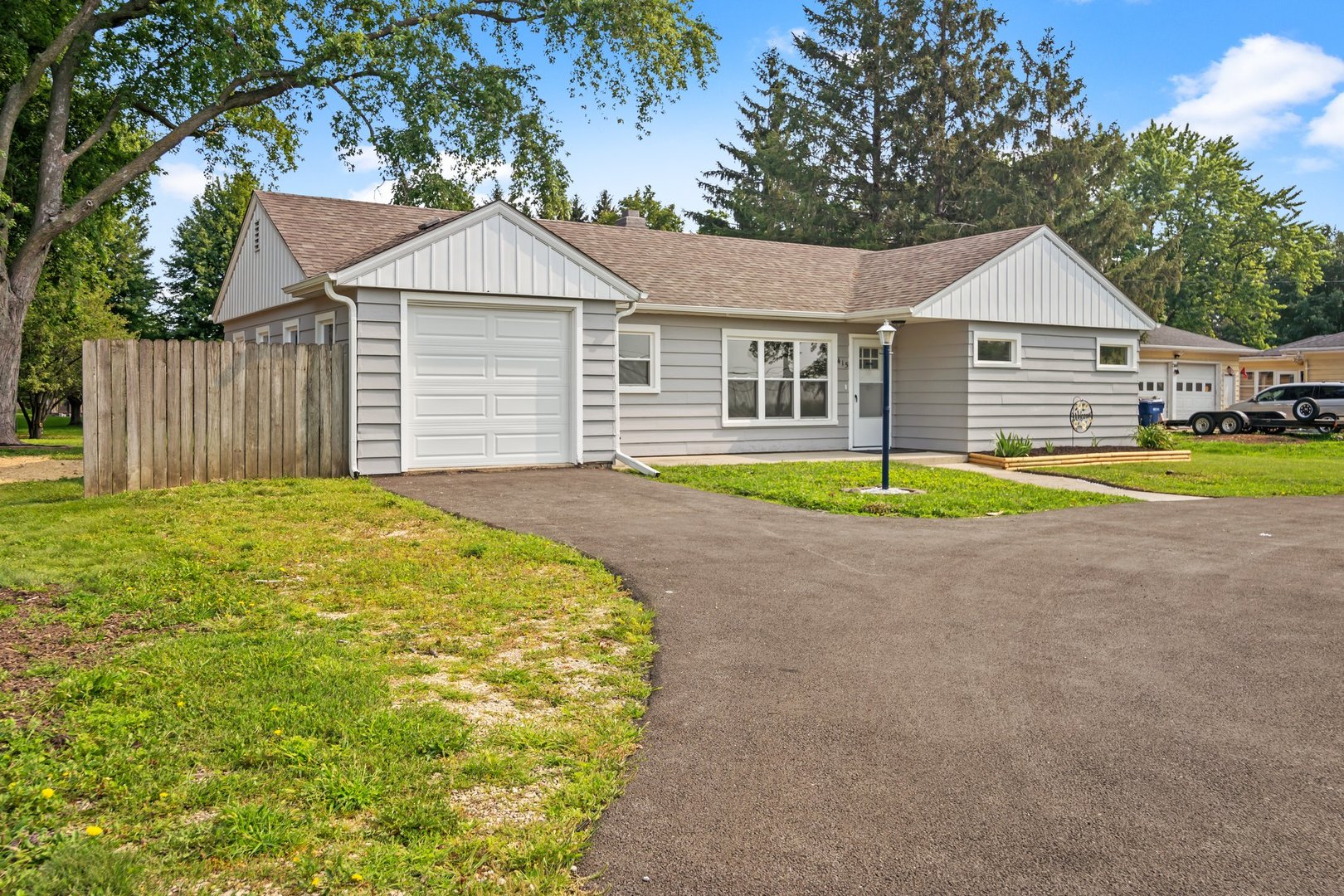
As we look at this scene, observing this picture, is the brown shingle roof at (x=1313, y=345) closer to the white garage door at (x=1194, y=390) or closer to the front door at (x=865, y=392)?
the white garage door at (x=1194, y=390)

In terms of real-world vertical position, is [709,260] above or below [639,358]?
above

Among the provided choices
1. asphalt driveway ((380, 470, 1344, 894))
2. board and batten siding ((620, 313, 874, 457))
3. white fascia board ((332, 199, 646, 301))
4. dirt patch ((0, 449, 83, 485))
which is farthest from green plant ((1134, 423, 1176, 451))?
dirt patch ((0, 449, 83, 485))

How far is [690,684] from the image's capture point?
4746mm

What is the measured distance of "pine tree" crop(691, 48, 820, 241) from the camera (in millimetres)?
38719

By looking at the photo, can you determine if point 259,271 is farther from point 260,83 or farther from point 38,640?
point 38,640

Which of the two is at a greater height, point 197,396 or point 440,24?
point 440,24

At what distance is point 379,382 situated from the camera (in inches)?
510

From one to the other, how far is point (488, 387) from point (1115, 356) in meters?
12.7

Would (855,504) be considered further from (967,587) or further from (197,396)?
(197,396)

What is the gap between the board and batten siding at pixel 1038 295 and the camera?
1748 centimetres

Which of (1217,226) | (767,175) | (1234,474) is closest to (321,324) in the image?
(1234,474)

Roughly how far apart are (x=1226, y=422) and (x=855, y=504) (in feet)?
73.1

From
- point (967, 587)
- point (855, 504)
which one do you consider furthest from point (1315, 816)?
point (855, 504)

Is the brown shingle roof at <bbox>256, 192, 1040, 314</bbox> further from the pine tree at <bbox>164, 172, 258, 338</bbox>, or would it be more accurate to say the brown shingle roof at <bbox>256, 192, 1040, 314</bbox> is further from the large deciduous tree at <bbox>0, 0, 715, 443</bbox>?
the pine tree at <bbox>164, 172, 258, 338</bbox>
